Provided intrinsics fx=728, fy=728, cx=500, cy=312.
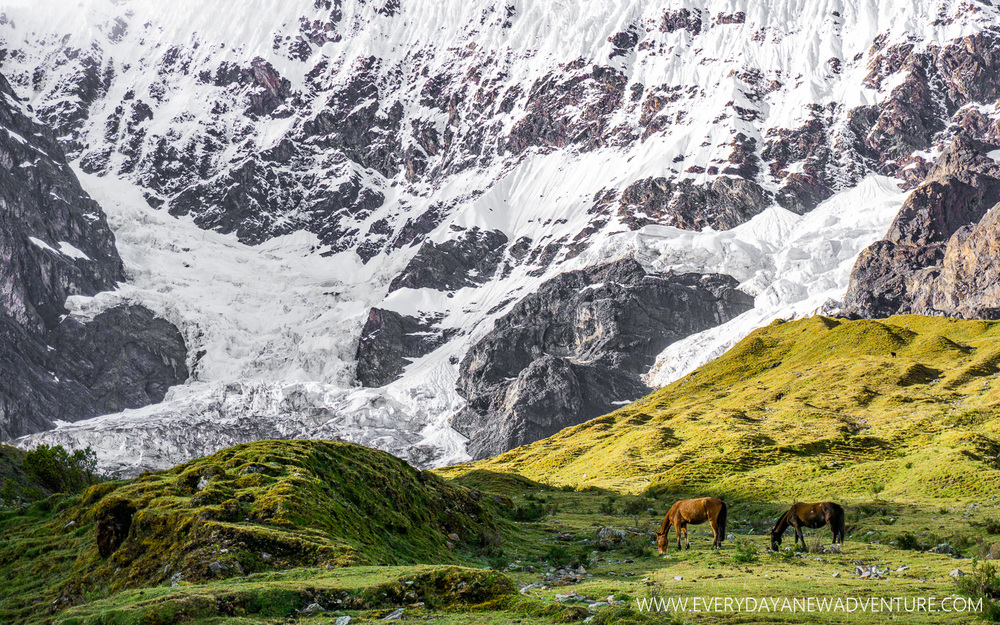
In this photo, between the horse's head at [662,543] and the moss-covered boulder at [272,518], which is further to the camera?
the horse's head at [662,543]

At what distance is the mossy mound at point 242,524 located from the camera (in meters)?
22.0

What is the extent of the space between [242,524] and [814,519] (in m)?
20.9

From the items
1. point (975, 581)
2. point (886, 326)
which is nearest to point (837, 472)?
point (975, 581)

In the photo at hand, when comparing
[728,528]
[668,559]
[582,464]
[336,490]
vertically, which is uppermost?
[336,490]

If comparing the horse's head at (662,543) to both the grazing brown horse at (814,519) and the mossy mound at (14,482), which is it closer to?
the grazing brown horse at (814,519)

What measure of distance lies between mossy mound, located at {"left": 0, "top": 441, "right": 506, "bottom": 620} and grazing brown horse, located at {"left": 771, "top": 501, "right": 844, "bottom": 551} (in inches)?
489

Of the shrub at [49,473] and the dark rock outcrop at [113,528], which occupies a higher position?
the dark rock outcrop at [113,528]

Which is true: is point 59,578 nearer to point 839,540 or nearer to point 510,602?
point 510,602

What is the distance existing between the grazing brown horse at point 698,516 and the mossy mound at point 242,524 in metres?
8.05

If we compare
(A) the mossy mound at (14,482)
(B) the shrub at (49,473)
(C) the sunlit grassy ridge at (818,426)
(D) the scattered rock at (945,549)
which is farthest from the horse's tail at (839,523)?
(B) the shrub at (49,473)

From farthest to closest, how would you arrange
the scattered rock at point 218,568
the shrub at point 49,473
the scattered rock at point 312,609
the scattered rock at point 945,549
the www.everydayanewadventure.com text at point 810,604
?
1. the shrub at point 49,473
2. the scattered rock at point 945,549
3. the scattered rock at point 218,568
4. the scattered rock at point 312,609
5. the www.everydayanewadventure.com text at point 810,604

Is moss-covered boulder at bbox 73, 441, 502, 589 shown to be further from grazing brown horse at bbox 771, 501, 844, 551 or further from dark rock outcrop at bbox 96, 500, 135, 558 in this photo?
grazing brown horse at bbox 771, 501, 844, 551

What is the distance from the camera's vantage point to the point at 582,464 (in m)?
104

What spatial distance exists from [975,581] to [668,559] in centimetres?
1194
